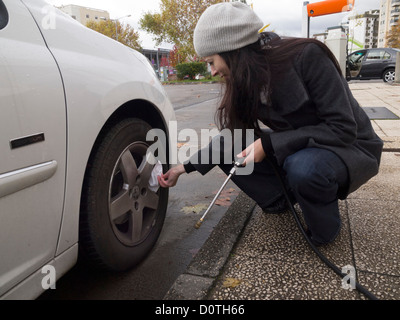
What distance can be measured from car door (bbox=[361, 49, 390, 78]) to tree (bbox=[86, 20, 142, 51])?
39424mm

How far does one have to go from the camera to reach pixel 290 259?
182cm

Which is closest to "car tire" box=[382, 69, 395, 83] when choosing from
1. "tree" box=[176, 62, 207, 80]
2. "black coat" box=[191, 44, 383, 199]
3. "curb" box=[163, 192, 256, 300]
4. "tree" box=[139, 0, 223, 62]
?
"curb" box=[163, 192, 256, 300]

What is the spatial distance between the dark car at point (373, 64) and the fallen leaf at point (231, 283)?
13266 millimetres

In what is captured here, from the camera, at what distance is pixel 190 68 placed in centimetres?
2911

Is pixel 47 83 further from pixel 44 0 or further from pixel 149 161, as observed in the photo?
pixel 149 161

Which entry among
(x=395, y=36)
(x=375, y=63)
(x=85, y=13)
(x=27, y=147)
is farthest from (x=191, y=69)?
(x=85, y=13)

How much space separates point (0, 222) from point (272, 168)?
4.79 ft

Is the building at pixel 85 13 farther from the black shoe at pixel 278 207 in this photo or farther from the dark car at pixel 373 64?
the black shoe at pixel 278 207

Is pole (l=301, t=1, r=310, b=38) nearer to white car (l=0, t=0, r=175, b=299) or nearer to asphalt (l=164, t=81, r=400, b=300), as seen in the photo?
asphalt (l=164, t=81, r=400, b=300)

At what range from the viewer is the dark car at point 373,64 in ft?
43.9

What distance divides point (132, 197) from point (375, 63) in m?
14.4

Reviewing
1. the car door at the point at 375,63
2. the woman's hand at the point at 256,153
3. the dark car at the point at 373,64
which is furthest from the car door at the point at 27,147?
the car door at the point at 375,63

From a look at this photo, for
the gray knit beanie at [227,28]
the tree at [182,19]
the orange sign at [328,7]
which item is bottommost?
the gray knit beanie at [227,28]

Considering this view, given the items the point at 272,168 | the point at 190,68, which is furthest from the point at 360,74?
the point at 190,68
